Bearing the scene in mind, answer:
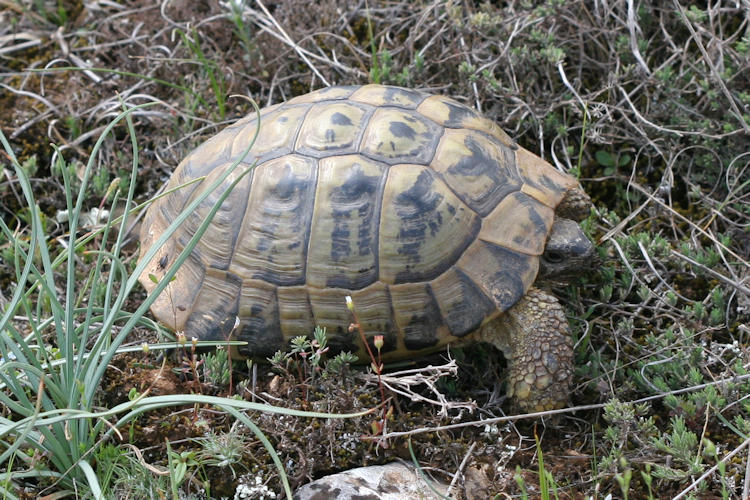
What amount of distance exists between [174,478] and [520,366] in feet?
4.52

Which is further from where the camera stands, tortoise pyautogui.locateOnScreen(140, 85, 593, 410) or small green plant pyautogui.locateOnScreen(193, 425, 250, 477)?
tortoise pyautogui.locateOnScreen(140, 85, 593, 410)

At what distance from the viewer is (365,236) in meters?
2.89

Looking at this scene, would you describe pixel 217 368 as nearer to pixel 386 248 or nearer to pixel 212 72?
pixel 386 248

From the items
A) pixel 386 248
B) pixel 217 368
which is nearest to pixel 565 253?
pixel 386 248

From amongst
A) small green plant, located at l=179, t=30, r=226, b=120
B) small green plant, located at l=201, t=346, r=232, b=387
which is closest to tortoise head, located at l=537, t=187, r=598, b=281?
small green plant, located at l=201, t=346, r=232, b=387

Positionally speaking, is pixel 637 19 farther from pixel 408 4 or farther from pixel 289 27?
pixel 289 27

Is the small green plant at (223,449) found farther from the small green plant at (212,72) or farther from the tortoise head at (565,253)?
the small green plant at (212,72)

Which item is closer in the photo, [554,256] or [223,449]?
[223,449]

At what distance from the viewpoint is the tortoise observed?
2.90 metres

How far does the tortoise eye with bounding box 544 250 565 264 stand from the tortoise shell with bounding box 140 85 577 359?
0.10 metres

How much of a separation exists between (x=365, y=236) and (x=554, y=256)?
31.8 inches

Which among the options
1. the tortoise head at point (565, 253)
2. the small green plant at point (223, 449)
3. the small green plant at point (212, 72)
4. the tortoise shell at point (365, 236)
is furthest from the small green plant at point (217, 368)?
the small green plant at point (212, 72)

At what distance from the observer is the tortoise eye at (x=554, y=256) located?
3.07 m

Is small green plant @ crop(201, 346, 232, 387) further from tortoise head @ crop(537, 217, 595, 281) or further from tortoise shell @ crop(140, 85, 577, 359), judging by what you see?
tortoise head @ crop(537, 217, 595, 281)
